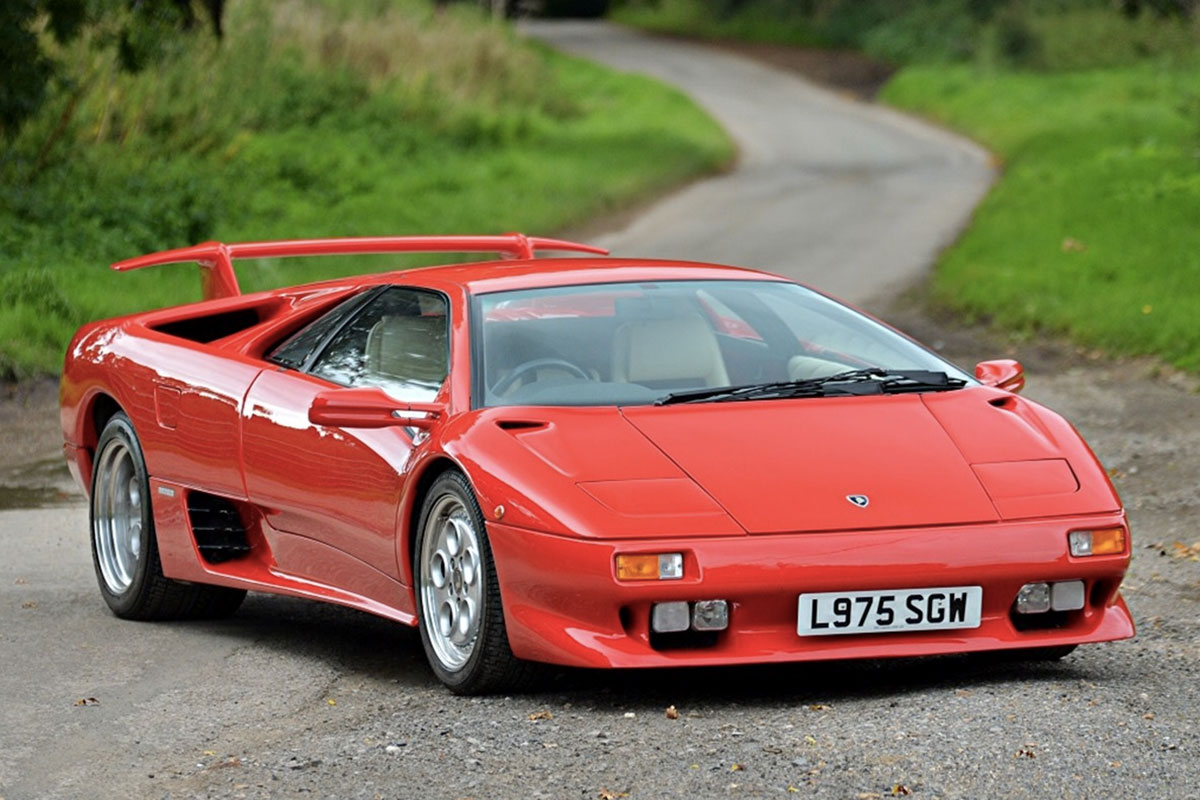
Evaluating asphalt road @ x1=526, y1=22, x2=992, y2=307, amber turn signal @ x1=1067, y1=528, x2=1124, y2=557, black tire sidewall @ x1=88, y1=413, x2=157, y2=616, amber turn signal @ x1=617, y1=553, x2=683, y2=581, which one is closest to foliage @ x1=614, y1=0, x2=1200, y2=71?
asphalt road @ x1=526, y1=22, x2=992, y2=307

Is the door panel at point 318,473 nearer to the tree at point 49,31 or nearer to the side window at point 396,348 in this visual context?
the side window at point 396,348

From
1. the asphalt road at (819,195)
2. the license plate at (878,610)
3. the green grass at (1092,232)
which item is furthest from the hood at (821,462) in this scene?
the asphalt road at (819,195)

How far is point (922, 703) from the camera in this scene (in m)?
5.50

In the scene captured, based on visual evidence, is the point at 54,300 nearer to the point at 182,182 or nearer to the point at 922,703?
the point at 182,182

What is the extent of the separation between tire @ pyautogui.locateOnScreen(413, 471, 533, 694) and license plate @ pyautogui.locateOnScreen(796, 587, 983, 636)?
789mm

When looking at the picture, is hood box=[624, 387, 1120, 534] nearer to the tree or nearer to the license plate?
the license plate

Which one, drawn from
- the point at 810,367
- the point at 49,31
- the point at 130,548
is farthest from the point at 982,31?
the point at 810,367

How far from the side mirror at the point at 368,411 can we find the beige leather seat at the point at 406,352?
26cm

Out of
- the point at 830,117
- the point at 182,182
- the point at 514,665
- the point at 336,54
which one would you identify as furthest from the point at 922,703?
the point at 830,117

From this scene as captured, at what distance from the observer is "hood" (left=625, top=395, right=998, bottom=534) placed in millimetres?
5664

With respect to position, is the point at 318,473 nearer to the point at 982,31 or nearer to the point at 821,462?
the point at 821,462

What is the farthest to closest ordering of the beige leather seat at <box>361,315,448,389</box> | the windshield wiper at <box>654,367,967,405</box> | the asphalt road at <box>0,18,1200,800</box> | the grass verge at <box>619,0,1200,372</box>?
the grass verge at <box>619,0,1200,372</box> < the beige leather seat at <box>361,315,448,389</box> < the windshield wiper at <box>654,367,967,405</box> < the asphalt road at <box>0,18,1200,800</box>

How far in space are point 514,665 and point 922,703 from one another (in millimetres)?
1086

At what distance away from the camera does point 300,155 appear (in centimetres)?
2484
